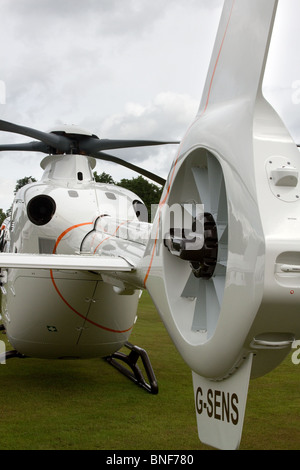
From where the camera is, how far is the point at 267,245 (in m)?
2.54

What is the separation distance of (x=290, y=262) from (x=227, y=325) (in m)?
0.51

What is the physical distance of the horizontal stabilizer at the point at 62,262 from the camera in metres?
3.78

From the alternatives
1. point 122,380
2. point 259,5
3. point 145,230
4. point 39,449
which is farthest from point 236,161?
point 122,380

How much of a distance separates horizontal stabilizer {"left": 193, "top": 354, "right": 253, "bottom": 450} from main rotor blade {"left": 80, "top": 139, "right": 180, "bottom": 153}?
4.21 m

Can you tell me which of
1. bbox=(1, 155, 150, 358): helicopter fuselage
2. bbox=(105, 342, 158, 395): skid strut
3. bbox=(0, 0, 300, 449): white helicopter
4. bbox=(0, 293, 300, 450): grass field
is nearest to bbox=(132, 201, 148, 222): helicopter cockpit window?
bbox=(1, 155, 150, 358): helicopter fuselage

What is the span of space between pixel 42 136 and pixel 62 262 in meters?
3.10

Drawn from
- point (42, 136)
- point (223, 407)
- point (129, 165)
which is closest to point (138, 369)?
point (129, 165)

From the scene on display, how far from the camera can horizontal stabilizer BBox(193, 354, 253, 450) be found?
2986 millimetres

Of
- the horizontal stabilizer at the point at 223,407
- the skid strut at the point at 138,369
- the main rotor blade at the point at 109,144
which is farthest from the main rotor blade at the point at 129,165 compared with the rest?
the horizontal stabilizer at the point at 223,407

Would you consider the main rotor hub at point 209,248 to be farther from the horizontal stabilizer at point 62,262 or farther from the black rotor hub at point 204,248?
the horizontal stabilizer at point 62,262

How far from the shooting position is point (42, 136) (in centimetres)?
667

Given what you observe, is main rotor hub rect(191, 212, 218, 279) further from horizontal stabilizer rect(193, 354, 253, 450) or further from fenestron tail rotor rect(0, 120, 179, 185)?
fenestron tail rotor rect(0, 120, 179, 185)

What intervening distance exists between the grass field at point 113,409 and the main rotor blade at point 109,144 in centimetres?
332

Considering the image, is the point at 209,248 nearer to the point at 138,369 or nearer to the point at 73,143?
the point at 73,143
